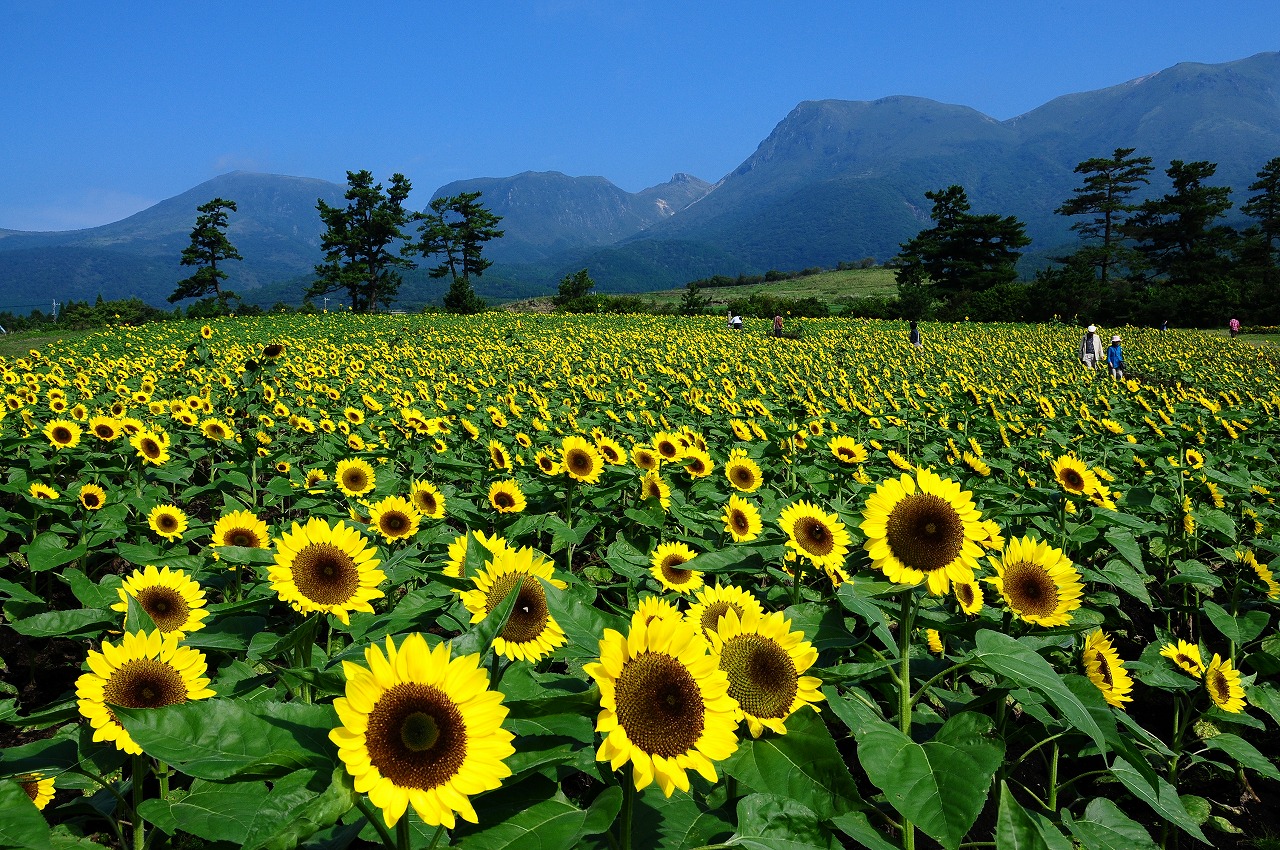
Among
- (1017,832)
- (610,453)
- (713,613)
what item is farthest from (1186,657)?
(610,453)

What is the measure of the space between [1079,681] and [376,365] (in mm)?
11323

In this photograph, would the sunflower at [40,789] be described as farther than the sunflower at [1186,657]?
No

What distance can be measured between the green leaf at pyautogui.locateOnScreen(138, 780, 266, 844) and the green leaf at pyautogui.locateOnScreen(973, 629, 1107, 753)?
4.98 feet

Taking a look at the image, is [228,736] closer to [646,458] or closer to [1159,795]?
[1159,795]

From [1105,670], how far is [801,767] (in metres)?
1.70

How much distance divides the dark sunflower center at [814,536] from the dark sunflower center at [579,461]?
1.43 m

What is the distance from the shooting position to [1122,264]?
216ft

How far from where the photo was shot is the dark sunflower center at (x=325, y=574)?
6.34 ft

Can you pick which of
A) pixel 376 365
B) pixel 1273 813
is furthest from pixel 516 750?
pixel 376 365

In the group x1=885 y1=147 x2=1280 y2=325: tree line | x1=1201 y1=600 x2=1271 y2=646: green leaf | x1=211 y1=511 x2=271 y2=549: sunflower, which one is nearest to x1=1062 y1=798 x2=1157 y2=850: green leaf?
x1=1201 y1=600 x2=1271 y2=646: green leaf

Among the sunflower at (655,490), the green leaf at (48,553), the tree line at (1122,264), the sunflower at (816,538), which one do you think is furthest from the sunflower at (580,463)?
the tree line at (1122,264)

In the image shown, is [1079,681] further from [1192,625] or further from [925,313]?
[925,313]

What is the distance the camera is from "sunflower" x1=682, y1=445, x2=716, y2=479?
13.1ft

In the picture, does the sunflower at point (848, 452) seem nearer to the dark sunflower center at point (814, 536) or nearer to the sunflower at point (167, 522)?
the dark sunflower center at point (814, 536)
